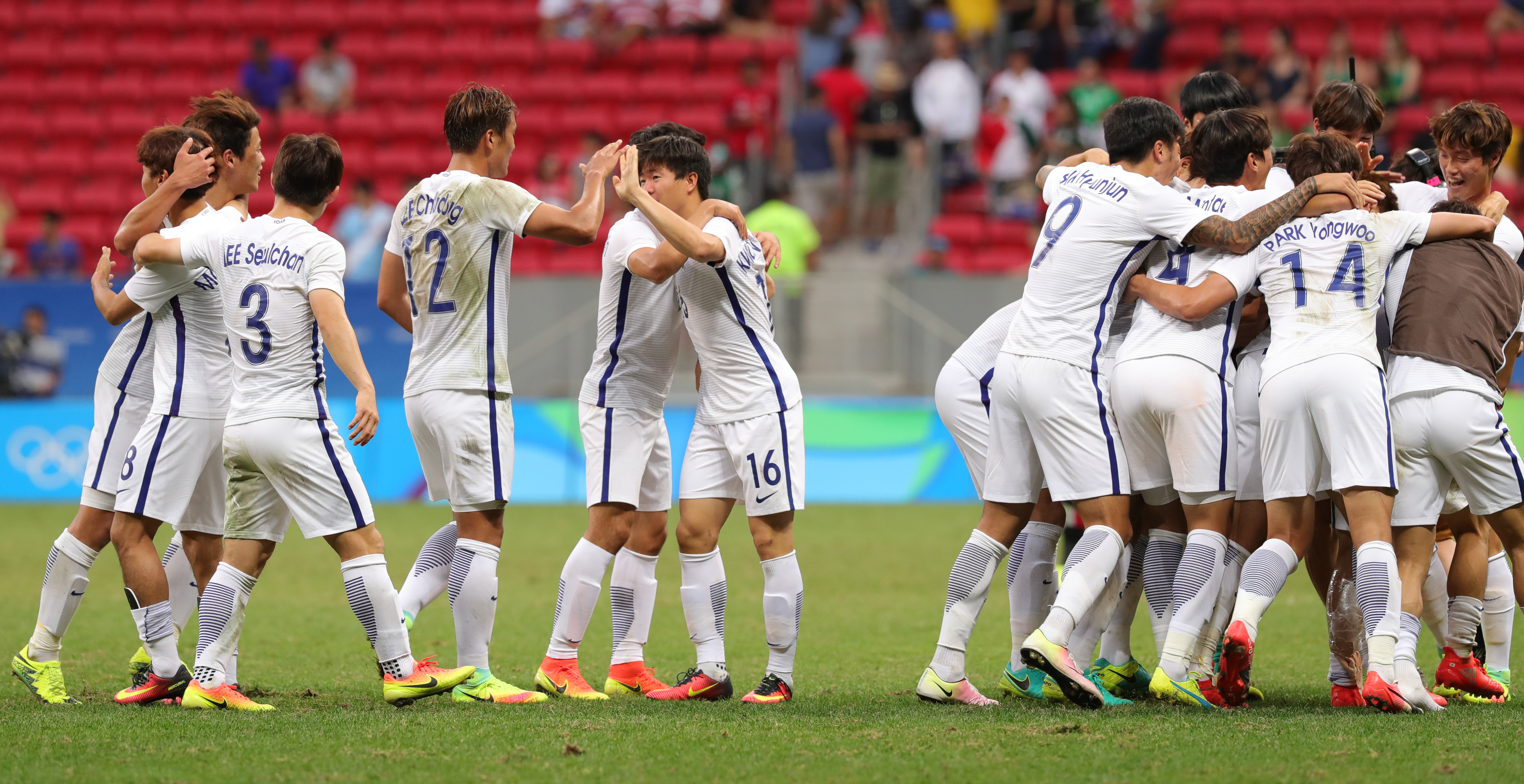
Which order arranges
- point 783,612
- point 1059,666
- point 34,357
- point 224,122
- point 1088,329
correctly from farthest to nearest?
point 34,357 < point 224,122 < point 783,612 < point 1088,329 < point 1059,666

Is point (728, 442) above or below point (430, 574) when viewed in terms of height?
above

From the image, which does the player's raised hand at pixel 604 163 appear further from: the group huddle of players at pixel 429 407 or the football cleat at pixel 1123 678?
the football cleat at pixel 1123 678

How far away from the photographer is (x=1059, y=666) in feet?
16.9

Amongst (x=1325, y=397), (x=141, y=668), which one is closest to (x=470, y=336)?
(x=141, y=668)

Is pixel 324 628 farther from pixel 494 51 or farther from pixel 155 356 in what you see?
pixel 494 51

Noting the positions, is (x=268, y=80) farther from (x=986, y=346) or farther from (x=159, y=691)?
(x=986, y=346)

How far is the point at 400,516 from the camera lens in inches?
505

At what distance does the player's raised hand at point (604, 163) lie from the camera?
5.54 meters

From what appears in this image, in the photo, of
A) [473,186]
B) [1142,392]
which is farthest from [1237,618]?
[473,186]

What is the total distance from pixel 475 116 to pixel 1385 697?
409 centimetres

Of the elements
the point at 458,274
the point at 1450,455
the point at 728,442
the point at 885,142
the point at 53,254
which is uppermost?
the point at 885,142

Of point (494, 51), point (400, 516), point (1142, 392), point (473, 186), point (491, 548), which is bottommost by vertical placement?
point (400, 516)

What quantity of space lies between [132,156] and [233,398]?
627 inches

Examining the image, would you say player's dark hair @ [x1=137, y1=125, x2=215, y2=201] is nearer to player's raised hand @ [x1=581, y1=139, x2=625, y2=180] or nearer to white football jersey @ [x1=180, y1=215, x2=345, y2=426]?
white football jersey @ [x1=180, y1=215, x2=345, y2=426]
